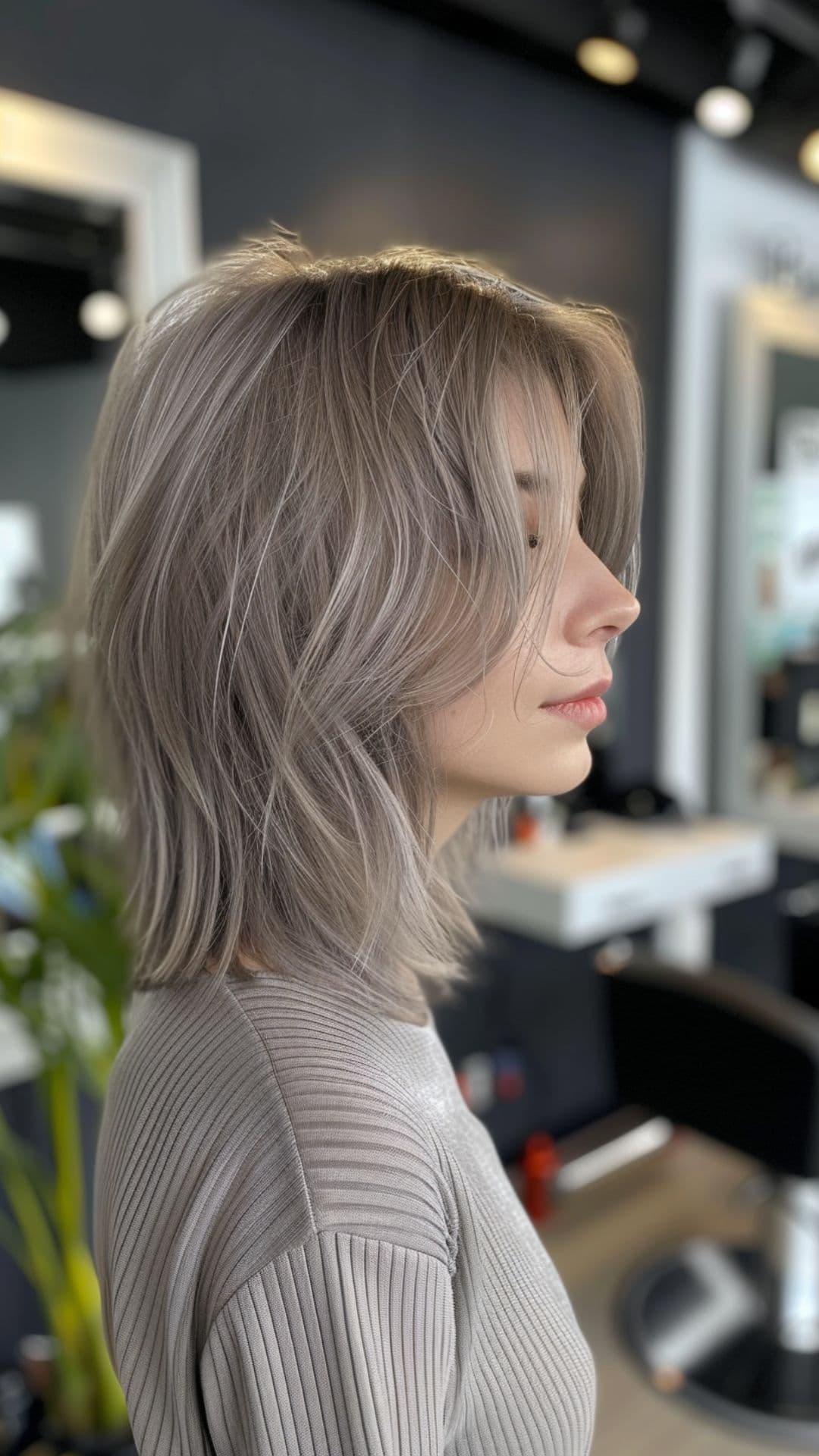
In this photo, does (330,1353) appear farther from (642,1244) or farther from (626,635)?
(626,635)

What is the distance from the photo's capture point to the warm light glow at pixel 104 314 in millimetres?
1982

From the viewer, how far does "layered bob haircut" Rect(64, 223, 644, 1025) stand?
601 millimetres

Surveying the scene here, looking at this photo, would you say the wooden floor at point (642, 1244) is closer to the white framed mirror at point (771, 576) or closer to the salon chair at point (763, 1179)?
the salon chair at point (763, 1179)

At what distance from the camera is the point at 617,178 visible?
114 inches

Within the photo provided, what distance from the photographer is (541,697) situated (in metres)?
0.66

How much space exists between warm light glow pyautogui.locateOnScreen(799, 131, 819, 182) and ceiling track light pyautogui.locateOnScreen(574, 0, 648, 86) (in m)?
0.66

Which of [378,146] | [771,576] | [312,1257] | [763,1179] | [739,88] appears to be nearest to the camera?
[312,1257]

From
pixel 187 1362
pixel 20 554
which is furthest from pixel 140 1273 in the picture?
pixel 20 554

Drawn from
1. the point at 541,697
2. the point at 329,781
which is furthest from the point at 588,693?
the point at 329,781

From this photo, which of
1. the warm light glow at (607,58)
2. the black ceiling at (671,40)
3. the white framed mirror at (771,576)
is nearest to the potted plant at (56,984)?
the black ceiling at (671,40)

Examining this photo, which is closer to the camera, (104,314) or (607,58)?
(104,314)

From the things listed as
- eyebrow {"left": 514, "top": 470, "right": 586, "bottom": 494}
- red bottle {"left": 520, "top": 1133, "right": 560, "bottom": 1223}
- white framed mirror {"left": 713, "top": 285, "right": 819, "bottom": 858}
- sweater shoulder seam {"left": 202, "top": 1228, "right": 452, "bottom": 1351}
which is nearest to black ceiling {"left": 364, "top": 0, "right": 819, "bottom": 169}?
white framed mirror {"left": 713, "top": 285, "right": 819, "bottom": 858}

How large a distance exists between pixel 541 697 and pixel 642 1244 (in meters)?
2.45

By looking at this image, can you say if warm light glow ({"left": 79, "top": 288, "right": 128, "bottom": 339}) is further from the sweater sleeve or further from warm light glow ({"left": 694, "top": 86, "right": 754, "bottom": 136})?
the sweater sleeve
